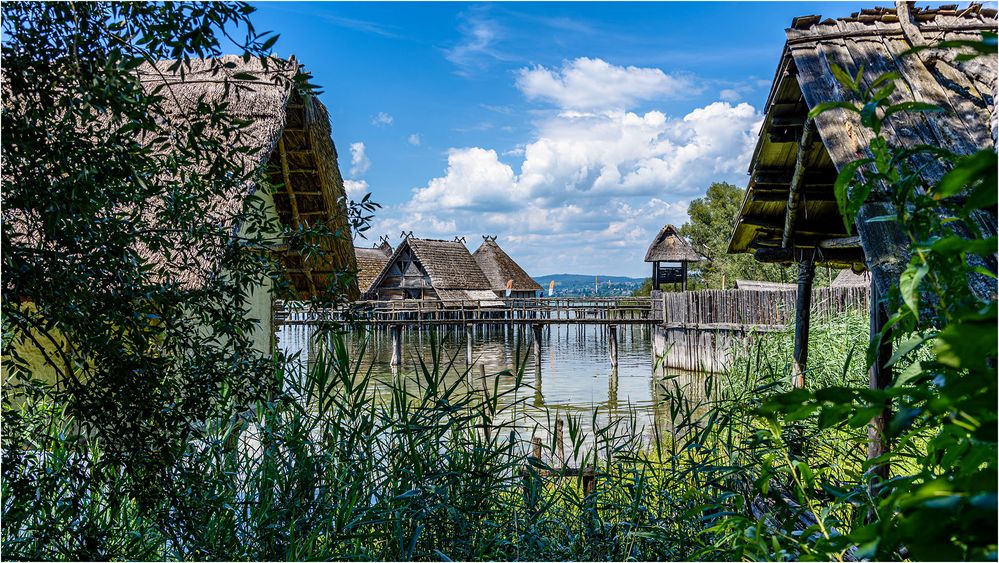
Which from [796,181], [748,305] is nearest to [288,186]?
[796,181]

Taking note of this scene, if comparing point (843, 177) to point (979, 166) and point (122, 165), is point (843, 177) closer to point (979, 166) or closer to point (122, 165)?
point (979, 166)

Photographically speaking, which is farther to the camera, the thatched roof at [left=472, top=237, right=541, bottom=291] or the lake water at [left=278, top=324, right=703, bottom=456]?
the thatched roof at [left=472, top=237, right=541, bottom=291]

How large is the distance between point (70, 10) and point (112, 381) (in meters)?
1.14

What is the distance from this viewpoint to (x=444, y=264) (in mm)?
33250

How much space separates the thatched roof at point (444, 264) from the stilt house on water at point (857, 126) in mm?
26218

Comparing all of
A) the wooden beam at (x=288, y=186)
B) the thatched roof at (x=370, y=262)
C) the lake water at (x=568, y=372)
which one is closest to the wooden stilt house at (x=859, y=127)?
the lake water at (x=568, y=372)

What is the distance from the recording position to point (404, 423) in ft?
9.96

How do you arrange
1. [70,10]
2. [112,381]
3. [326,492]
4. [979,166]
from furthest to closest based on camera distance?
[326,492] → [112,381] → [70,10] → [979,166]

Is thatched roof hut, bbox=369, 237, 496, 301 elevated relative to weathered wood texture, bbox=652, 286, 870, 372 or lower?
elevated

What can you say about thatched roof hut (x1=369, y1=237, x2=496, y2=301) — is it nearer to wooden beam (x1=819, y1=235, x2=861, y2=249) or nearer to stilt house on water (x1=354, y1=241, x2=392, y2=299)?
stilt house on water (x1=354, y1=241, x2=392, y2=299)

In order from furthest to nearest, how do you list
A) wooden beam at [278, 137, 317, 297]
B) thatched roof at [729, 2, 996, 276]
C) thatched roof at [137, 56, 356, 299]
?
1. wooden beam at [278, 137, 317, 297]
2. thatched roof at [137, 56, 356, 299]
3. thatched roof at [729, 2, 996, 276]

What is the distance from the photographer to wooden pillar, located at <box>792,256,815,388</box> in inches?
243

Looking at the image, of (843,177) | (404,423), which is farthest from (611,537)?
(843,177)

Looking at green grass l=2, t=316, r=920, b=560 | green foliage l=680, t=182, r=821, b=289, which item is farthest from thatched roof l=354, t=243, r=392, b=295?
green grass l=2, t=316, r=920, b=560
